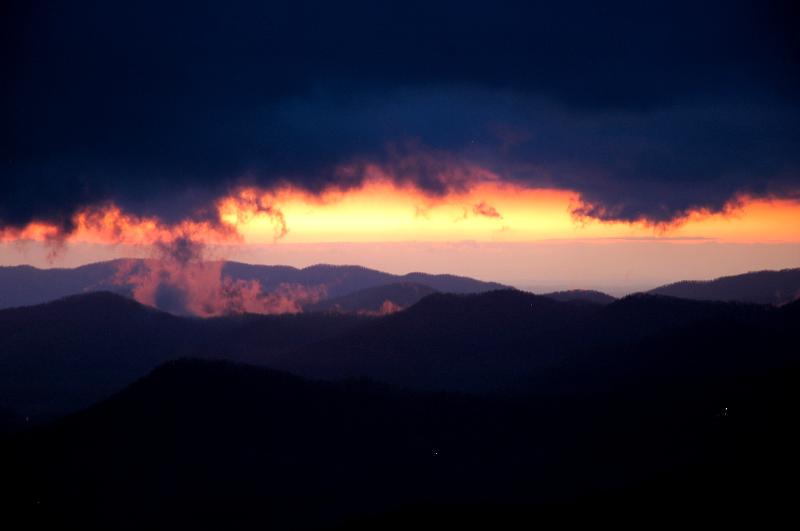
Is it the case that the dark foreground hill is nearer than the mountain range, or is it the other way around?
the mountain range

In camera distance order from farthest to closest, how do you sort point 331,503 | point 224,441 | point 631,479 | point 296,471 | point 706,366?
point 706,366 < point 224,441 < point 296,471 < point 331,503 < point 631,479

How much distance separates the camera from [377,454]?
141 m

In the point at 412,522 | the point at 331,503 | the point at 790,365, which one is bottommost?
the point at 331,503

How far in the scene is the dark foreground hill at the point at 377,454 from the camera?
94.9 meters

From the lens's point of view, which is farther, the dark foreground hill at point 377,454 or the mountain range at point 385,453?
the dark foreground hill at point 377,454

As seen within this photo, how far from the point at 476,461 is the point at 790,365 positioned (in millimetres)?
56746

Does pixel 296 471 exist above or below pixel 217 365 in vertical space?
below

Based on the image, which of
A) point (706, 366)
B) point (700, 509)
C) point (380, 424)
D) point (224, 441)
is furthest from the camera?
point (706, 366)

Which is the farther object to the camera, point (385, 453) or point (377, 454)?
point (385, 453)

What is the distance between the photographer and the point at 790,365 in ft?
471

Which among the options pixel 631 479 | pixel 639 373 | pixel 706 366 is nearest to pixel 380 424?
pixel 631 479

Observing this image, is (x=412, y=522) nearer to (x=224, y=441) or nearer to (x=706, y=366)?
(x=224, y=441)

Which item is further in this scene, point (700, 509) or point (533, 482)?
point (533, 482)

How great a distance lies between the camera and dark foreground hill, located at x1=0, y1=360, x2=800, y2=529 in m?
94.9
